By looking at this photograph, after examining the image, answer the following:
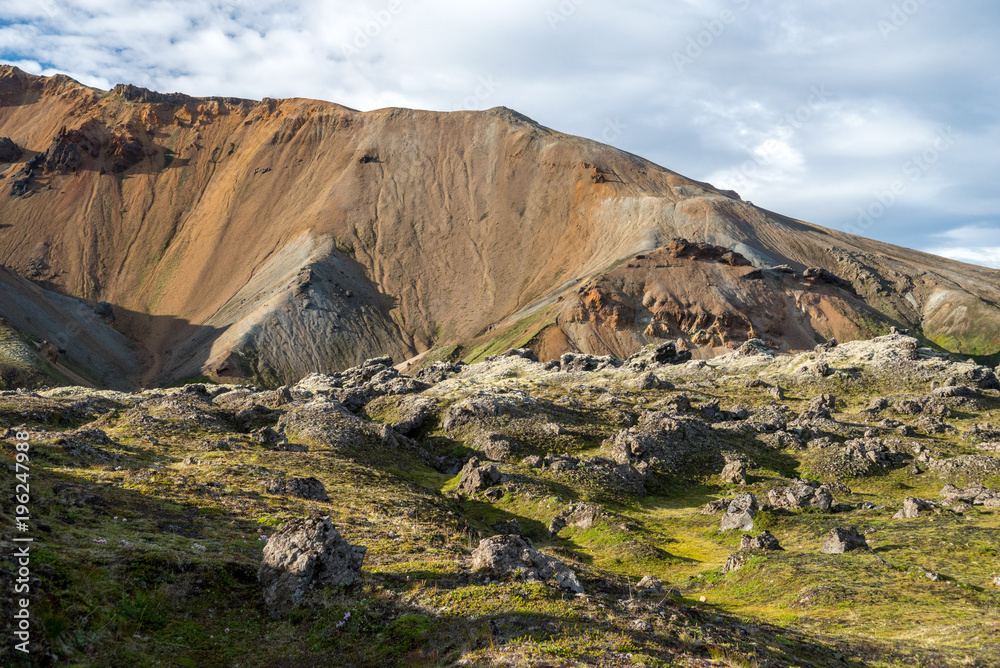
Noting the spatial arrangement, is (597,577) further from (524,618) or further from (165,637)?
(165,637)

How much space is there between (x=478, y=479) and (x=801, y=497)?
2145cm

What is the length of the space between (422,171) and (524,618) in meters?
194

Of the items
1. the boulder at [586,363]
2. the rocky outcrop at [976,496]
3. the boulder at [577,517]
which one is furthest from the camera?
the boulder at [586,363]

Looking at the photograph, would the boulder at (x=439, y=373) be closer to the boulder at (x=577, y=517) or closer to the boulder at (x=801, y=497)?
the boulder at (x=577, y=517)

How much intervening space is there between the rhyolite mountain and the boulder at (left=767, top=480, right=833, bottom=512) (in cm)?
8663

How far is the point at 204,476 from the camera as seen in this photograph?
29234 mm

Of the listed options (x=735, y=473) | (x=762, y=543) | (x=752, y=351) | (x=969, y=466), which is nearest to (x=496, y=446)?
(x=735, y=473)

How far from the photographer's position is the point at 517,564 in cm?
1809

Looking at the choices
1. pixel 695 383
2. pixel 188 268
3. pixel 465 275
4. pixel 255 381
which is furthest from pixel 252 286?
pixel 695 383

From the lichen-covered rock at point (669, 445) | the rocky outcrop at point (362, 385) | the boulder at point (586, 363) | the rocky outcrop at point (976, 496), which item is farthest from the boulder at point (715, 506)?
the boulder at point (586, 363)

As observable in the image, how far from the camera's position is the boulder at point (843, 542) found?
29.1m

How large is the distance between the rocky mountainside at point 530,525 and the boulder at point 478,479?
21cm

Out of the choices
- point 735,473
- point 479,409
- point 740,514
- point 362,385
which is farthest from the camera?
point 362,385

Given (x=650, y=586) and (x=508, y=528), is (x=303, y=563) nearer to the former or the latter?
(x=650, y=586)
